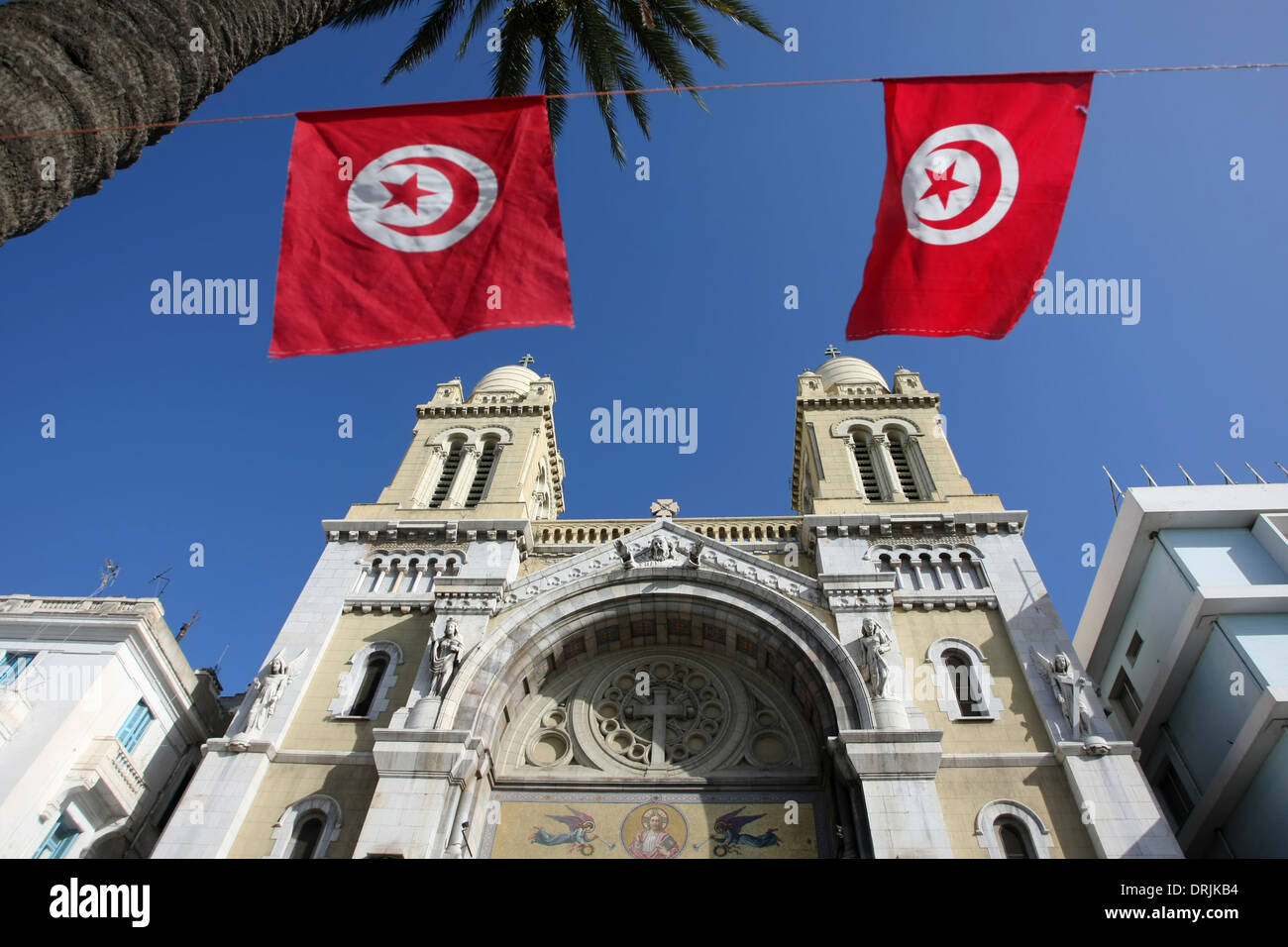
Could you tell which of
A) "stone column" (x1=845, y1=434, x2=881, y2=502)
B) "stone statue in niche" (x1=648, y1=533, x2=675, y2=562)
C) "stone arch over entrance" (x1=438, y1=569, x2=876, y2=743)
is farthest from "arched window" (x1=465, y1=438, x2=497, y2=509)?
"stone column" (x1=845, y1=434, x2=881, y2=502)

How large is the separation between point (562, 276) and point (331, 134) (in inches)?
158

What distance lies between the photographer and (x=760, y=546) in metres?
23.6

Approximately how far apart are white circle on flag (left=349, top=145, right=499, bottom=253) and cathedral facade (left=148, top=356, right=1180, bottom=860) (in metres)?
10.6

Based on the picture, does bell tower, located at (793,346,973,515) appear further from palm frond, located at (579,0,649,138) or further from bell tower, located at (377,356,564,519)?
palm frond, located at (579,0,649,138)

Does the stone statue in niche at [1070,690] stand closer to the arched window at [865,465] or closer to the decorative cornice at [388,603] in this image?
the arched window at [865,465]

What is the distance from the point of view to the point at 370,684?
20.3 meters

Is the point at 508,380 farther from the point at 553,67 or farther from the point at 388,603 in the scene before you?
the point at 553,67

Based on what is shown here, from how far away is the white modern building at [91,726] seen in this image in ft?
60.2

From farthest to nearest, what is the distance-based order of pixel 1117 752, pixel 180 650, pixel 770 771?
pixel 180 650, pixel 770 771, pixel 1117 752

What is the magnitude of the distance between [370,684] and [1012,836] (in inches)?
594

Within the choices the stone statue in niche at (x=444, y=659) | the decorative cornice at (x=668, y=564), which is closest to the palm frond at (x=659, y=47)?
the decorative cornice at (x=668, y=564)
